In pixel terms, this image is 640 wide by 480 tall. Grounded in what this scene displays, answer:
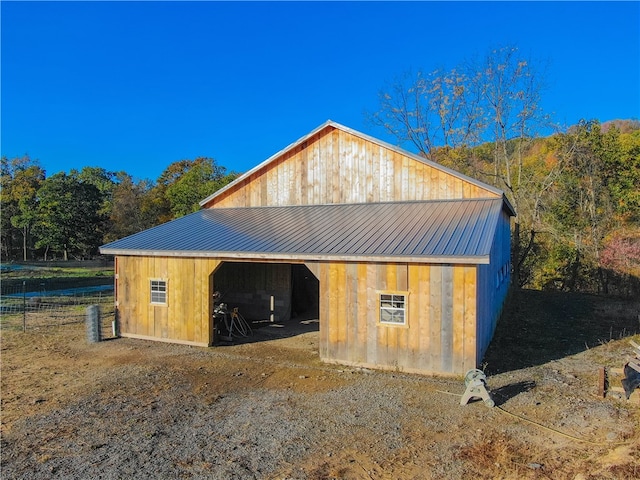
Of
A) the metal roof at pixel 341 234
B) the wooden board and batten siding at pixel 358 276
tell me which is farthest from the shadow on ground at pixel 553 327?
the metal roof at pixel 341 234

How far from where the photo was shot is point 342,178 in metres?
15.5

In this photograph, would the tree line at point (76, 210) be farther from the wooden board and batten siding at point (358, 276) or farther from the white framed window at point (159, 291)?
the white framed window at point (159, 291)

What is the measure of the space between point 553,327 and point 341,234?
7.94 m

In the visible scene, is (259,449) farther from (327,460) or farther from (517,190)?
(517,190)

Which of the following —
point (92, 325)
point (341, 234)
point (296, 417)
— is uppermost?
point (341, 234)

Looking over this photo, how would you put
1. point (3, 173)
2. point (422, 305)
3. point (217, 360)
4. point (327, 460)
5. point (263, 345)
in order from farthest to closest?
point (3, 173) < point (263, 345) < point (217, 360) < point (422, 305) < point (327, 460)

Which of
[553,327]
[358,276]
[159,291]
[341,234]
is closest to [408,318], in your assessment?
[358,276]

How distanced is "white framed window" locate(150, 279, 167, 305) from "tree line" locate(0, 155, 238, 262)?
29.8 meters

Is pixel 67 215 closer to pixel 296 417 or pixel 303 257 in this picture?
pixel 303 257

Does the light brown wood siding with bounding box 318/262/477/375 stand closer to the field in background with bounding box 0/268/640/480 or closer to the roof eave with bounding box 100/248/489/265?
the roof eave with bounding box 100/248/489/265

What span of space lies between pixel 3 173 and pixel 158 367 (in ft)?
196

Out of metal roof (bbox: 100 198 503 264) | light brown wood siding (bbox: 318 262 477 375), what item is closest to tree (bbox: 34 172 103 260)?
metal roof (bbox: 100 198 503 264)

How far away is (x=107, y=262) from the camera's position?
142 feet

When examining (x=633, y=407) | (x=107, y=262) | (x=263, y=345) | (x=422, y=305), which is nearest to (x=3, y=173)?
(x=107, y=262)
